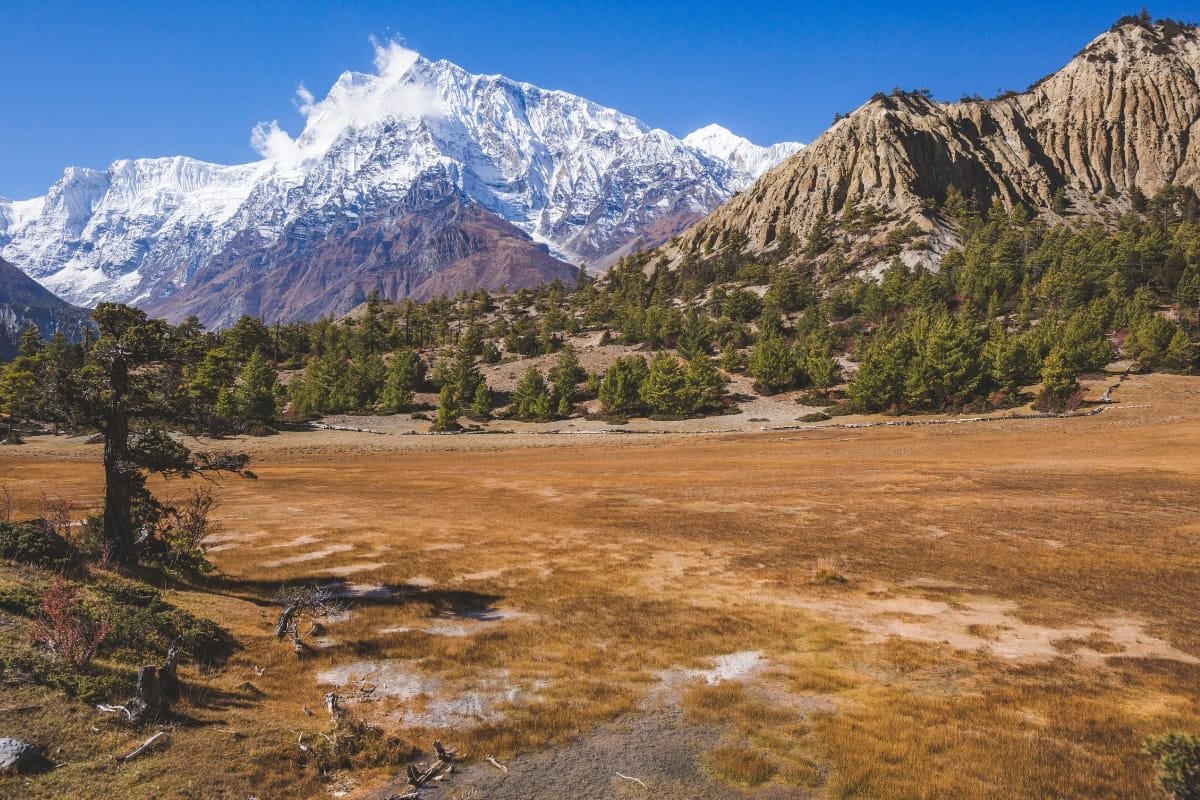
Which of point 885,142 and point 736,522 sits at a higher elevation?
point 885,142

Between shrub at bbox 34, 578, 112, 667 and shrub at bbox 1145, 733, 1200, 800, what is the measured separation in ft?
47.1

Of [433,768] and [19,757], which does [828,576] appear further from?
[19,757]

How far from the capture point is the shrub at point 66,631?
9.04m

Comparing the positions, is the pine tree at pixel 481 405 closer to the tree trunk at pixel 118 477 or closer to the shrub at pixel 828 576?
the tree trunk at pixel 118 477

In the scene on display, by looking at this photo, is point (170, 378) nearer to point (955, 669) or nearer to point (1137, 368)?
point (955, 669)

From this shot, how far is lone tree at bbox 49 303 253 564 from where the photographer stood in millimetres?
14898

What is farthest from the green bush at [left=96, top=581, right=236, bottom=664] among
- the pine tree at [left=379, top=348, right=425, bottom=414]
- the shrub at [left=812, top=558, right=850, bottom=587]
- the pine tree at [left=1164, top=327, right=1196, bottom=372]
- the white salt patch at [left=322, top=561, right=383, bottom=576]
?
the pine tree at [left=1164, top=327, right=1196, bottom=372]

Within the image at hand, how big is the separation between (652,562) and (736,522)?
7.15 m

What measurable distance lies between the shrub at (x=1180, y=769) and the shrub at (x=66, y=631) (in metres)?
14.4

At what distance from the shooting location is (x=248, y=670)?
11.0m

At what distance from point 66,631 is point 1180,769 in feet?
50.4

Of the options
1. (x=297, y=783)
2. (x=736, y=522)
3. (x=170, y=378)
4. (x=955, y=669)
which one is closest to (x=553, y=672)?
(x=297, y=783)

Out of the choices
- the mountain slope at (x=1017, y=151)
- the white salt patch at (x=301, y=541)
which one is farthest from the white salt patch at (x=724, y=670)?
the mountain slope at (x=1017, y=151)

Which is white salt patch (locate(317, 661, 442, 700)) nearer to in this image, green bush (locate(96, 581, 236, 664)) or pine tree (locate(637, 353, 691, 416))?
green bush (locate(96, 581, 236, 664))
